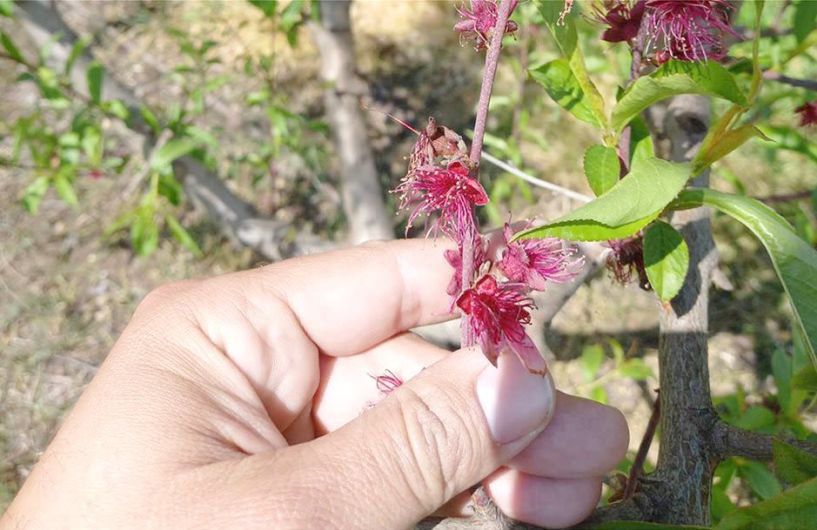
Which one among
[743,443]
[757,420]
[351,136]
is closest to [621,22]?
[743,443]

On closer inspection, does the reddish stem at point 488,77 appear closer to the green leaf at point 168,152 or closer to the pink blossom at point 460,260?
the pink blossom at point 460,260

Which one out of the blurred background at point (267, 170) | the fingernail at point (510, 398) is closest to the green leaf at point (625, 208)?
the fingernail at point (510, 398)

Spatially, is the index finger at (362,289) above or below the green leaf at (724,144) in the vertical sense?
below

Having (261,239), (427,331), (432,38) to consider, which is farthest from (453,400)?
(432,38)

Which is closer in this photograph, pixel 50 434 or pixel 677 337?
pixel 677 337

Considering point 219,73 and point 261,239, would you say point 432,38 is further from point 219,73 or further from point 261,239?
point 261,239

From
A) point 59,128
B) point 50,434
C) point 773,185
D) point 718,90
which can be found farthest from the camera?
point 59,128

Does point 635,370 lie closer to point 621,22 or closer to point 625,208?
point 621,22
